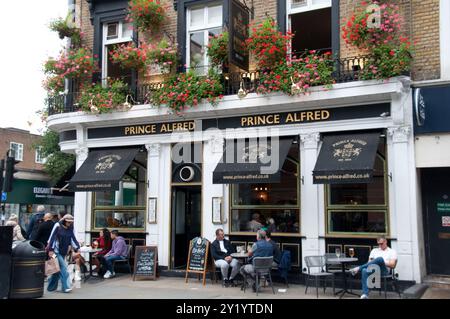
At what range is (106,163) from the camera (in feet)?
47.9

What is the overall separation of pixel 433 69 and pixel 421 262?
437 cm

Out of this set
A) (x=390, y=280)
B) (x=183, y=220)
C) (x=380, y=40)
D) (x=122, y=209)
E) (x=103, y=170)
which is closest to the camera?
(x=390, y=280)

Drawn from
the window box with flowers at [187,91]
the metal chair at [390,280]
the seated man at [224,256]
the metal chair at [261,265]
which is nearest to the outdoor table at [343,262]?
the metal chair at [390,280]

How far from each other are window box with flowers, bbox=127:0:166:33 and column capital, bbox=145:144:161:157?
3400 millimetres

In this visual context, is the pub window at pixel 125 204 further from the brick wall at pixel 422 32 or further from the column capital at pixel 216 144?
the brick wall at pixel 422 32

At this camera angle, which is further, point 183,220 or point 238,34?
point 183,220

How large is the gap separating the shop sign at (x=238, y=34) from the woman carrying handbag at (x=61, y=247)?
5555 mm

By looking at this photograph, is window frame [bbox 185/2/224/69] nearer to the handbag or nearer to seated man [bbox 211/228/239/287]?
seated man [bbox 211/228/239/287]

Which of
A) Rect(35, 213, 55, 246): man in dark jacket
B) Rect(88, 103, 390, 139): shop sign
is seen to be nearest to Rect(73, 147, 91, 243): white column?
Rect(88, 103, 390, 139): shop sign

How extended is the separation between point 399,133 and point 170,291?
20.9 feet

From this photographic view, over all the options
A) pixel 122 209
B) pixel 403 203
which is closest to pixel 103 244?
pixel 122 209

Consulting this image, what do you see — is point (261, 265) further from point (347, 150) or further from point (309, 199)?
point (347, 150)

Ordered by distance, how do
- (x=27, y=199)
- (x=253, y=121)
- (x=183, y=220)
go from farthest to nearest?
(x=27, y=199), (x=183, y=220), (x=253, y=121)

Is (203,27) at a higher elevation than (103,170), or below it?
higher
